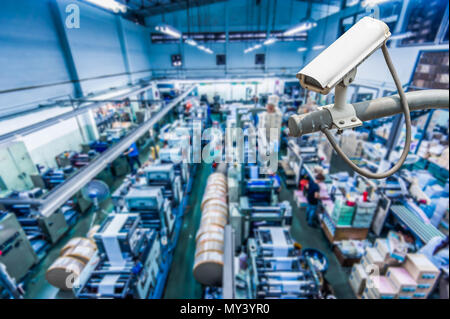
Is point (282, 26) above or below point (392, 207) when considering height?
above

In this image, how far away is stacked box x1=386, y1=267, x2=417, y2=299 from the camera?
3527 millimetres

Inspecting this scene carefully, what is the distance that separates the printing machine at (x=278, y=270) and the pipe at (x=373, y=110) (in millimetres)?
2982

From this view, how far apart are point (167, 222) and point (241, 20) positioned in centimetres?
1788

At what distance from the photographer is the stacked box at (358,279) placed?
12.8 ft

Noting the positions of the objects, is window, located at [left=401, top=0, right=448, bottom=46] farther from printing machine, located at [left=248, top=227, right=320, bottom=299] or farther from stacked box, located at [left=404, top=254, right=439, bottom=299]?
printing machine, located at [left=248, top=227, right=320, bottom=299]

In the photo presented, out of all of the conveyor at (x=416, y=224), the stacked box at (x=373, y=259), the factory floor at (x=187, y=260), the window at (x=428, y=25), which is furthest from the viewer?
the window at (x=428, y=25)

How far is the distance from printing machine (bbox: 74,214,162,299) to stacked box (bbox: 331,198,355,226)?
14.0ft

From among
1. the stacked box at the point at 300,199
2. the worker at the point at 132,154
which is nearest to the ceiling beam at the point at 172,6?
the worker at the point at 132,154

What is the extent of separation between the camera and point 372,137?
9648 mm

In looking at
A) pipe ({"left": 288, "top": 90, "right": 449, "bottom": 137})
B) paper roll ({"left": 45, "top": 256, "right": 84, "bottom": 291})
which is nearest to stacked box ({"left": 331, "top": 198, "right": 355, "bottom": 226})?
pipe ({"left": 288, "top": 90, "right": 449, "bottom": 137})

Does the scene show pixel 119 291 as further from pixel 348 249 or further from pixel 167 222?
pixel 348 249

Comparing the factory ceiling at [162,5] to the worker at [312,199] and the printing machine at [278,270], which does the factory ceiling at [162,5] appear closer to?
the worker at [312,199]

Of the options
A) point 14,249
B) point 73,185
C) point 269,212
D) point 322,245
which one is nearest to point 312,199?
point 322,245
